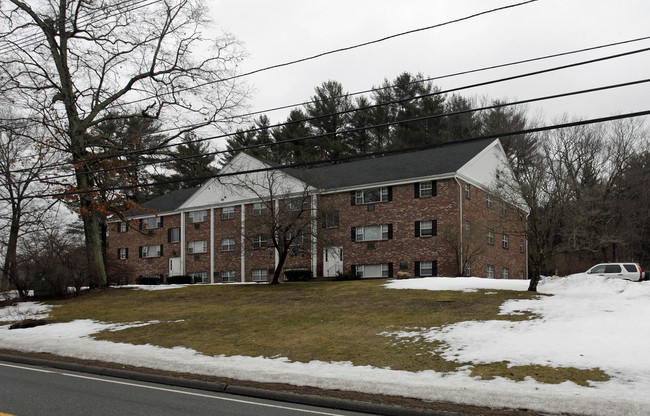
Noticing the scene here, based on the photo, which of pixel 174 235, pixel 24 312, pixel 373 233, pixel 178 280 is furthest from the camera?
Result: pixel 174 235

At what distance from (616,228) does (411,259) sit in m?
23.5

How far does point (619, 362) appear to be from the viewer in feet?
37.9

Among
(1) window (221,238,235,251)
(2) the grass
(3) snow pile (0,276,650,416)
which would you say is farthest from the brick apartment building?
(3) snow pile (0,276,650,416)

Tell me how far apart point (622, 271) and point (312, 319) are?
21933 mm

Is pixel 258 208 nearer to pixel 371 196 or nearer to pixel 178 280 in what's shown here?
pixel 178 280

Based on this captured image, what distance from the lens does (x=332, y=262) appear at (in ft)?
128

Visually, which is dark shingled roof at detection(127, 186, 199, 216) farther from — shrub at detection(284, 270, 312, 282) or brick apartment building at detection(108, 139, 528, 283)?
shrub at detection(284, 270, 312, 282)

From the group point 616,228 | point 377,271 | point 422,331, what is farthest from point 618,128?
point 422,331

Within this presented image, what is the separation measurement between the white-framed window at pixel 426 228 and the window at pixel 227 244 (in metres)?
15.3

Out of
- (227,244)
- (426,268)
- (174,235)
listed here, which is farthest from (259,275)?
(426,268)

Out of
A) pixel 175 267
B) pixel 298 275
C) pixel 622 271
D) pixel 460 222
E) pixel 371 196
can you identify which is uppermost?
pixel 371 196

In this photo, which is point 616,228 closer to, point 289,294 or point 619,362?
point 289,294

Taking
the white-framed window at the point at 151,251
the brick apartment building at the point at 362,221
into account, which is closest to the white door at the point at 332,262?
the brick apartment building at the point at 362,221

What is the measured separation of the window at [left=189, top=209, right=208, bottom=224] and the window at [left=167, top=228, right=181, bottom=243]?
1.74 m
